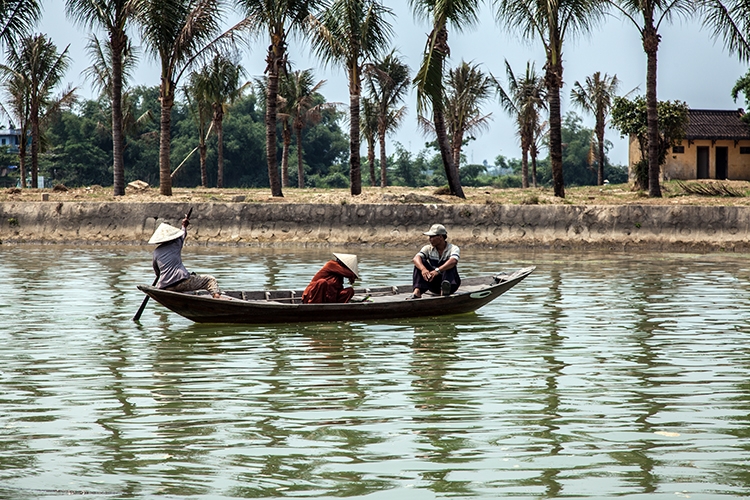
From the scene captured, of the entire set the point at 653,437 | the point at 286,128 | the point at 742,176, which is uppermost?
the point at 286,128

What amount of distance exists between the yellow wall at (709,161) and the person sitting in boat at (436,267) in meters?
32.0

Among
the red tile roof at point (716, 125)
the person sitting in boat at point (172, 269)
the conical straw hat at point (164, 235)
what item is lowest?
the person sitting in boat at point (172, 269)

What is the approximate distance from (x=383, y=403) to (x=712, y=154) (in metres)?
39.1

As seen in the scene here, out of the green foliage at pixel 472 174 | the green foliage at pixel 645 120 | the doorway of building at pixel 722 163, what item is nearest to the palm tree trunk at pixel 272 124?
the green foliage at pixel 645 120

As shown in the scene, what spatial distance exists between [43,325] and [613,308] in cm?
842

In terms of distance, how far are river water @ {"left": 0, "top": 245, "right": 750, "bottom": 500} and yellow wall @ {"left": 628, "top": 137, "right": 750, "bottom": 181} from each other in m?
29.5

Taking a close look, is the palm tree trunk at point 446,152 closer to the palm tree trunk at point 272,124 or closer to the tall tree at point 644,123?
the palm tree trunk at point 272,124

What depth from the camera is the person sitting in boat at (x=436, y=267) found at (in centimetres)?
1277

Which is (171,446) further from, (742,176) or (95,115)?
(95,115)

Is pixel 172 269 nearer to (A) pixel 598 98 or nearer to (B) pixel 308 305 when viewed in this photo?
(B) pixel 308 305

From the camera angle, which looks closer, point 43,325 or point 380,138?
point 43,325

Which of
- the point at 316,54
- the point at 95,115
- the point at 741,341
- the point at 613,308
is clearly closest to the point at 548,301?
the point at 613,308

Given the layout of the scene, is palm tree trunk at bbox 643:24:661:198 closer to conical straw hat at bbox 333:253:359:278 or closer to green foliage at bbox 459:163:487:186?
conical straw hat at bbox 333:253:359:278

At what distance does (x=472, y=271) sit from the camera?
19.6 meters
